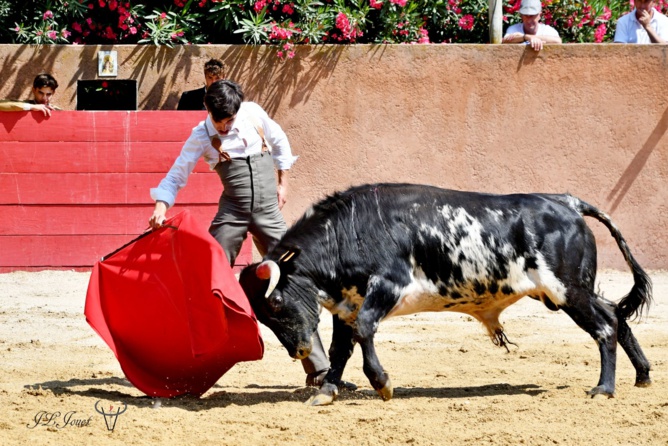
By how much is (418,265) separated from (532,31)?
4.77m

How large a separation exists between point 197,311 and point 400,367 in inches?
59.2

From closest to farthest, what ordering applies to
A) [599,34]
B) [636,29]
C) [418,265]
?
1. [418,265]
2. [636,29]
3. [599,34]

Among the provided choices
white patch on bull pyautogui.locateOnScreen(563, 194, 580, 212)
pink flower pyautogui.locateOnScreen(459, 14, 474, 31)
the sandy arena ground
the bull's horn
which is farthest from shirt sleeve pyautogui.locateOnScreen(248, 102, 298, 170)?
pink flower pyautogui.locateOnScreen(459, 14, 474, 31)

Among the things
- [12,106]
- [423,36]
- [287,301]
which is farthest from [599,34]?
[287,301]

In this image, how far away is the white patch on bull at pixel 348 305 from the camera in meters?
5.32

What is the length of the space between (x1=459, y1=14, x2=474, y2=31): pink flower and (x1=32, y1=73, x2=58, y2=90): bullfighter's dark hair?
376 centimetres

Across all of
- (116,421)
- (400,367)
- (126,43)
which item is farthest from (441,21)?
(116,421)

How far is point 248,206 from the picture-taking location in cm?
557

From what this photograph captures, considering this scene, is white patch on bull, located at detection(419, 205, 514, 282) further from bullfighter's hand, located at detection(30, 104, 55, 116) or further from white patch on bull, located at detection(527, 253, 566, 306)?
bullfighter's hand, located at detection(30, 104, 55, 116)

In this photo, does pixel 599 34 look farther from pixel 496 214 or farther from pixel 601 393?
pixel 601 393

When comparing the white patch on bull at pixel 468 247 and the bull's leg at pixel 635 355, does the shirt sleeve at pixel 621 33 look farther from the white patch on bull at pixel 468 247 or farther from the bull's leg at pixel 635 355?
the white patch on bull at pixel 468 247

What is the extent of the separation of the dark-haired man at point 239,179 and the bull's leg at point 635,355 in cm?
156

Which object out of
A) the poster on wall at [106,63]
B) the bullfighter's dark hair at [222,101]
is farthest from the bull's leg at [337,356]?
the poster on wall at [106,63]

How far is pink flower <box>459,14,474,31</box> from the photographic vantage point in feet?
33.0
